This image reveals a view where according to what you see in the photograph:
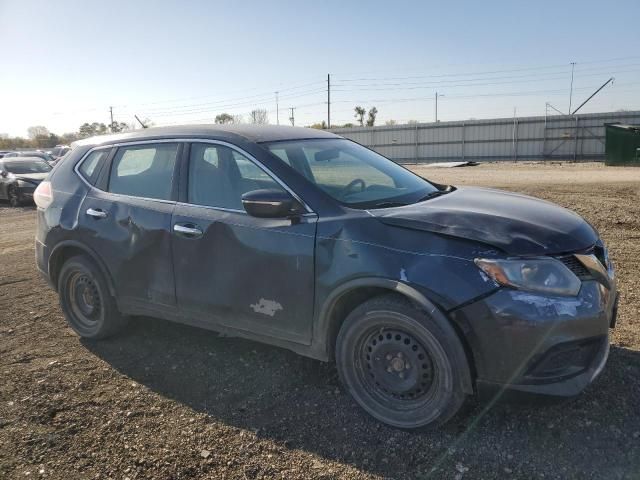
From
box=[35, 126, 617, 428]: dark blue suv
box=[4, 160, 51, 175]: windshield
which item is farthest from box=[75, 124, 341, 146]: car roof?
box=[4, 160, 51, 175]: windshield

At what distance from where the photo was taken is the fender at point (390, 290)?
9.18ft

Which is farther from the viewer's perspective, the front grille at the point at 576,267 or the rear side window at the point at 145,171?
the rear side window at the point at 145,171

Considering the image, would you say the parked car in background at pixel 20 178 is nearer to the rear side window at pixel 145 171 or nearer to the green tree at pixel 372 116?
the rear side window at pixel 145 171

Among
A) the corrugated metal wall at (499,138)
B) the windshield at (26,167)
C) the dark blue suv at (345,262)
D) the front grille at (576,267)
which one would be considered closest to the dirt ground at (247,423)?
the dark blue suv at (345,262)

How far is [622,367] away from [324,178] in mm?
2445

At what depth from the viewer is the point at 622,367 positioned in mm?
3623

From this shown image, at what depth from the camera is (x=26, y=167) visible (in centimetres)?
1733

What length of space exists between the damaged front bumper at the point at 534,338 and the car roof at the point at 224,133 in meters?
1.98

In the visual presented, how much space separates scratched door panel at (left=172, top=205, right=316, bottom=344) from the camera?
3.27 m

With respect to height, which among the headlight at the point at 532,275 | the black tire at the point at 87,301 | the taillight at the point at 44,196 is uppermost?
the taillight at the point at 44,196

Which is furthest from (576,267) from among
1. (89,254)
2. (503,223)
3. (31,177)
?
(31,177)

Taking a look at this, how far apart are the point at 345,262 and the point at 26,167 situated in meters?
17.5

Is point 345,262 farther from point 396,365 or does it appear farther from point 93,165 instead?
point 93,165

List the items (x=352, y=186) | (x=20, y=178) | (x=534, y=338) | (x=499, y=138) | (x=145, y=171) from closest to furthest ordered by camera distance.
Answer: (x=534, y=338), (x=352, y=186), (x=145, y=171), (x=20, y=178), (x=499, y=138)
